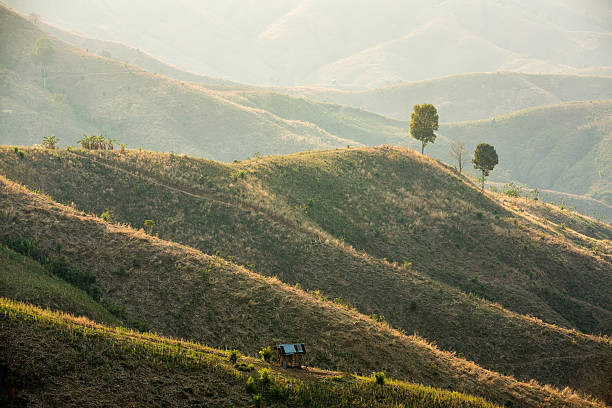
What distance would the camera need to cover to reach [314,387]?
18.1 m

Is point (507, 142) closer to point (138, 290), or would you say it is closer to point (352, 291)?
point (352, 291)

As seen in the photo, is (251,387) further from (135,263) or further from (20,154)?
(20,154)

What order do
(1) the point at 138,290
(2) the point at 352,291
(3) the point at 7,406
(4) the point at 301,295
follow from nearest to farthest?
(3) the point at 7,406 < (1) the point at 138,290 < (4) the point at 301,295 < (2) the point at 352,291

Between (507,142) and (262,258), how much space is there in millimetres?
173286

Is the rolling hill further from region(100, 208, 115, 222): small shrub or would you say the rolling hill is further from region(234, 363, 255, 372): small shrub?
region(234, 363, 255, 372): small shrub

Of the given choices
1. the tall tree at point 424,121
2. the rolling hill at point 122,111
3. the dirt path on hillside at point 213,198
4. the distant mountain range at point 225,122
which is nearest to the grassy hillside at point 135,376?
the dirt path on hillside at point 213,198

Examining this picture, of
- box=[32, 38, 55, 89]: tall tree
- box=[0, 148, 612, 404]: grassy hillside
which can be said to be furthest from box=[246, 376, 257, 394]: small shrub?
box=[32, 38, 55, 89]: tall tree

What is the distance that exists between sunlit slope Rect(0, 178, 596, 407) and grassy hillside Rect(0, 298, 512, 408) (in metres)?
4.86

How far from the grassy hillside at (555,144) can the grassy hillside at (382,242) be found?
11003 centimetres

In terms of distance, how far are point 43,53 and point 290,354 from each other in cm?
13756

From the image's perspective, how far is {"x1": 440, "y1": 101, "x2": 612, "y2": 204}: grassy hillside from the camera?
6230 inches

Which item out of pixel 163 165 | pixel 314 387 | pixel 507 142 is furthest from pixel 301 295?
pixel 507 142

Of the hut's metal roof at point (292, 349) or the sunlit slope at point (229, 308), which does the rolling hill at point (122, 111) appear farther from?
the hut's metal roof at point (292, 349)

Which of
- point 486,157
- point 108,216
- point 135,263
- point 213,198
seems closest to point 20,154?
point 108,216
